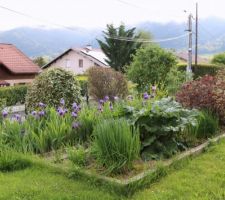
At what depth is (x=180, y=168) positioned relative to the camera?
458 centimetres

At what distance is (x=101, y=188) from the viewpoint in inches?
156

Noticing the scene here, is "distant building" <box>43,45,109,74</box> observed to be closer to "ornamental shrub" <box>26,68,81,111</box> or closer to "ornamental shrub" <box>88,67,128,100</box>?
"ornamental shrub" <box>88,67,128,100</box>

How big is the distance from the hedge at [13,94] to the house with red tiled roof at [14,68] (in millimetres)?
10520

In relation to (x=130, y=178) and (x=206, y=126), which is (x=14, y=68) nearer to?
(x=206, y=126)

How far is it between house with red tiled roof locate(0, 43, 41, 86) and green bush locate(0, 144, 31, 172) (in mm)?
26002

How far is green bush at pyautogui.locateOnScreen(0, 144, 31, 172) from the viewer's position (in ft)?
15.4

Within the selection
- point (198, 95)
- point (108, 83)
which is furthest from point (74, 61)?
point (198, 95)

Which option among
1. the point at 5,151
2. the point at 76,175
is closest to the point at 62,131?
the point at 5,151

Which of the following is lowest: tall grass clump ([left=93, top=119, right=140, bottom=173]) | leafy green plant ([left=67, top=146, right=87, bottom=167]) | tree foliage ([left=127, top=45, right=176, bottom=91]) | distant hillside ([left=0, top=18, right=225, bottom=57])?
leafy green plant ([left=67, top=146, right=87, bottom=167])

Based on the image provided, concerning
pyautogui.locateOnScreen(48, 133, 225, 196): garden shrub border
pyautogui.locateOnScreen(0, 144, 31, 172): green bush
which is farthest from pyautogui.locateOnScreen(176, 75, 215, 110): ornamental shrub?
pyautogui.locateOnScreen(0, 144, 31, 172): green bush

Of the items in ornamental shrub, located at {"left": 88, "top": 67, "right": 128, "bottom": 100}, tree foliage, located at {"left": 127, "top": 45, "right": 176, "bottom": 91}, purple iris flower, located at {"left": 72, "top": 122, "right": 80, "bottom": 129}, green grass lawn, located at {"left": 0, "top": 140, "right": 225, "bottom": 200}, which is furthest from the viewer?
tree foliage, located at {"left": 127, "top": 45, "right": 176, "bottom": 91}

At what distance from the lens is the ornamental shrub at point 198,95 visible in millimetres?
6695

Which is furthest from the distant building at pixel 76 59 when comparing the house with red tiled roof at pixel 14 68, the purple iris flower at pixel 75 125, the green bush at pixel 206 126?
the purple iris flower at pixel 75 125

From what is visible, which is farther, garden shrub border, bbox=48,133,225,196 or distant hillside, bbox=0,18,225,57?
distant hillside, bbox=0,18,225,57
